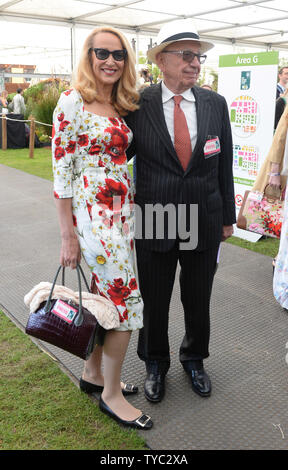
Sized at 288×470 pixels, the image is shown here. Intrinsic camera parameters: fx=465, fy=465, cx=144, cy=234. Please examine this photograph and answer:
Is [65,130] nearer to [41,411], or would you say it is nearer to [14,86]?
[41,411]

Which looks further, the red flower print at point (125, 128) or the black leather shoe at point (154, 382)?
the black leather shoe at point (154, 382)

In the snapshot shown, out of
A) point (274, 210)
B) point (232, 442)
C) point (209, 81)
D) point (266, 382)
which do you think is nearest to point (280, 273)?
point (274, 210)

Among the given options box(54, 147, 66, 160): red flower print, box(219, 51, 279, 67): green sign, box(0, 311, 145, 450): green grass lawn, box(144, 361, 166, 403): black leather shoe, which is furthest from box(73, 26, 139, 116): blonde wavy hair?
box(219, 51, 279, 67): green sign

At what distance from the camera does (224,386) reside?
2.54m

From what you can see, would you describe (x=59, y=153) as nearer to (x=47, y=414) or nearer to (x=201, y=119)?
(x=201, y=119)

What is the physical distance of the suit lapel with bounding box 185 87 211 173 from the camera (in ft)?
6.95

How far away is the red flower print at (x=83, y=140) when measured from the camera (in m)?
1.92

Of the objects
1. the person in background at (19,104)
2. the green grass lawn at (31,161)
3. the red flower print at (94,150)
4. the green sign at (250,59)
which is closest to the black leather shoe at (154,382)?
the red flower print at (94,150)

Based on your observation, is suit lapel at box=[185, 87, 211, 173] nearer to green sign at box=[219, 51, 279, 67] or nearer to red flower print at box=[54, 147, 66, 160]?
red flower print at box=[54, 147, 66, 160]

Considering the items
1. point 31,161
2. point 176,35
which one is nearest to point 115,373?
point 176,35

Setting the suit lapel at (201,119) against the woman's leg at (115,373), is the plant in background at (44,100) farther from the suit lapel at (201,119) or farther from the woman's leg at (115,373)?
the woman's leg at (115,373)

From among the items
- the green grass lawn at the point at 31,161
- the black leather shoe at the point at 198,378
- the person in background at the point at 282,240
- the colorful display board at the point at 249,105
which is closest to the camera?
the black leather shoe at the point at 198,378

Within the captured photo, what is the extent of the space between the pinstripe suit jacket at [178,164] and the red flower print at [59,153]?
0.37 meters

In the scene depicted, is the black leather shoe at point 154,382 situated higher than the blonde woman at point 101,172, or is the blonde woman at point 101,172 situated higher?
the blonde woman at point 101,172
